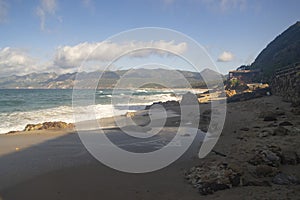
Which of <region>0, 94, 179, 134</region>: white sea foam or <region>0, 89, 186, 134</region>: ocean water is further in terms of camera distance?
<region>0, 89, 186, 134</region>: ocean water

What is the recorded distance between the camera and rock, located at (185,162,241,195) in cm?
605

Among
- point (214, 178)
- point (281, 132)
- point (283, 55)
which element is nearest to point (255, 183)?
point (214, 178)

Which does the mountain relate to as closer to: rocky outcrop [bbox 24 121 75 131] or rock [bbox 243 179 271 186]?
rocky outcrop [bbox 24 121 75 131]

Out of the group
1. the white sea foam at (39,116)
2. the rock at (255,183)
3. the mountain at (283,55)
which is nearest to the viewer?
the rock at (255,183)

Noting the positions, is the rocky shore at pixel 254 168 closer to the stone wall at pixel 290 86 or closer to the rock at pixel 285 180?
the rock at pixel 285 180

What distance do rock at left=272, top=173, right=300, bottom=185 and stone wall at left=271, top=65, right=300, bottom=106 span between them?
43.1ft

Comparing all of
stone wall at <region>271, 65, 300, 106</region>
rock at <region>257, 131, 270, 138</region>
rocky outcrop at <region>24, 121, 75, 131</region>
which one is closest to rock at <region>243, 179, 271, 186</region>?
rock at <region>257, 131, 270, 138</region>

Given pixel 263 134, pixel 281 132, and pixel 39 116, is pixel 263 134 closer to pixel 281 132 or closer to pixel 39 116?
pixel 281 132

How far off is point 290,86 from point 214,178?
20.2m

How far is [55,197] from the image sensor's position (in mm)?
6070

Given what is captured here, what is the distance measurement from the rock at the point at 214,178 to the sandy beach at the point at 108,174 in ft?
0.57

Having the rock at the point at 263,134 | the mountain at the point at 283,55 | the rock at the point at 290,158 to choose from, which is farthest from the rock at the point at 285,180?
the mountain at the point at 283,55

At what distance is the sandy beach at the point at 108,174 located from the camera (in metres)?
6.01

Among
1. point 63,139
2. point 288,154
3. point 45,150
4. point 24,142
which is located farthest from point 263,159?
point 24,142
